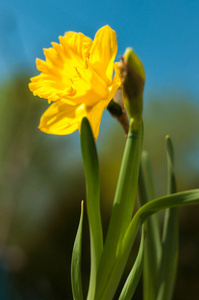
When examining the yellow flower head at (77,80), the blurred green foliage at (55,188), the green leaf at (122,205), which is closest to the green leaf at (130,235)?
the green leaf at (122,205)

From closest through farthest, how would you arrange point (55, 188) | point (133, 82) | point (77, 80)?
point (133, 82)
point (77, 80)
point (55, 188)

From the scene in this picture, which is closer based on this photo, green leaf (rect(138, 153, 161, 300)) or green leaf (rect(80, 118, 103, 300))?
green leaf (rect(80, 118, 103, 300))

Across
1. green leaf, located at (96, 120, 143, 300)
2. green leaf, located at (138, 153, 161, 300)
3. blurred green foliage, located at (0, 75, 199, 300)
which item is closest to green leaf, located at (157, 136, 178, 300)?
green leaf, located at (138, 153, 161, 300)

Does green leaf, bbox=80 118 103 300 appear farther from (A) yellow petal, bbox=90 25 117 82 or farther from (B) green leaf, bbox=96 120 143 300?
(A) yellow petal, bbox=90 25 117 82

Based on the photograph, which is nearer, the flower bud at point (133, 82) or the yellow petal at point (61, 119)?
the flower bud at point (133, 82)

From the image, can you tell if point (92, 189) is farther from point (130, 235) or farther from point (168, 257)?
point (168, 257)

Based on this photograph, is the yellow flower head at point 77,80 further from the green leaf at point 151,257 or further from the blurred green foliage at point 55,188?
the blurred green foliage at point 55,188

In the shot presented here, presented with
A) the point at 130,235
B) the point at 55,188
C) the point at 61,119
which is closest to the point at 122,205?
the point at 130,235
